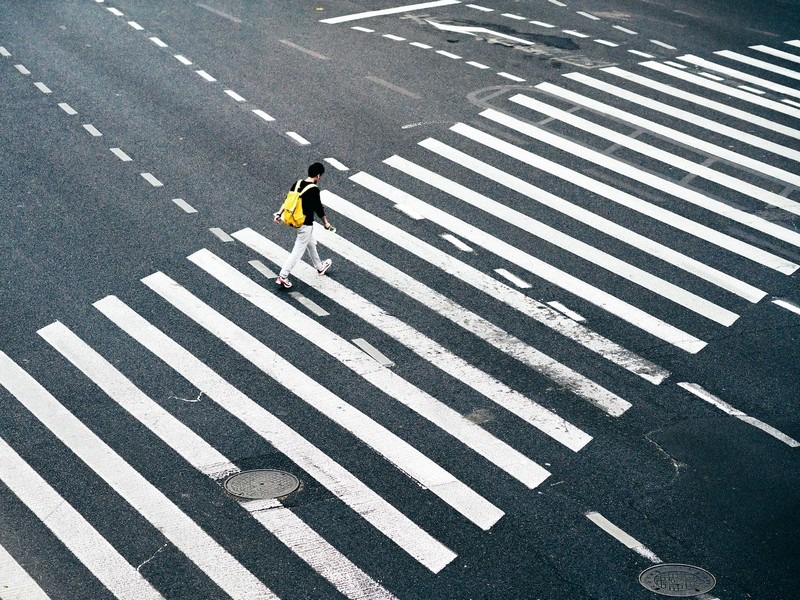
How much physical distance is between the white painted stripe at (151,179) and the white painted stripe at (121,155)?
78 centimetres

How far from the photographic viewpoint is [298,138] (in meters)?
19.3

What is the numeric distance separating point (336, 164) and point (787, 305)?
27.3ft

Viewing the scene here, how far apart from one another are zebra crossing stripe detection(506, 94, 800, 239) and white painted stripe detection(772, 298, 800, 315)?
344cm

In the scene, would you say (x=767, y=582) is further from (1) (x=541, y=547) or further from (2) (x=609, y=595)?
(1) (x=541, y=547)

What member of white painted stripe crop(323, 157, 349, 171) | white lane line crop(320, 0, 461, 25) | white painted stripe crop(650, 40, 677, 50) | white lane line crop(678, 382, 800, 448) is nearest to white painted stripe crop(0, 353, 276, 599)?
white lane line crop(678, 382, 800, 448)

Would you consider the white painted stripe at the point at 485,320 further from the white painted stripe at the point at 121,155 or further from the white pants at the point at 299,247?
the white painted stripe at the point at 121,155

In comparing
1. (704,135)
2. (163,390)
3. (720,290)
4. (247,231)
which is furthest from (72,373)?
(704,135)

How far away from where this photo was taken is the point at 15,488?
34.0 ft

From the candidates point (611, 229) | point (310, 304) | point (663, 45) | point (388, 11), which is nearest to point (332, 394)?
point (310, 304)

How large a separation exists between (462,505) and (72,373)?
17.5 feet

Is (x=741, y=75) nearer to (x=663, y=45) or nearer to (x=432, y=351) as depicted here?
(x=663, y=45)

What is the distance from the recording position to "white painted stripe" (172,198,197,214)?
1647 centimetres

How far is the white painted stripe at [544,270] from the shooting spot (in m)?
13.8

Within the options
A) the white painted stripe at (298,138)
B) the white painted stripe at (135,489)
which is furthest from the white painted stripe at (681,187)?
the white painted stripe at (135,489)
